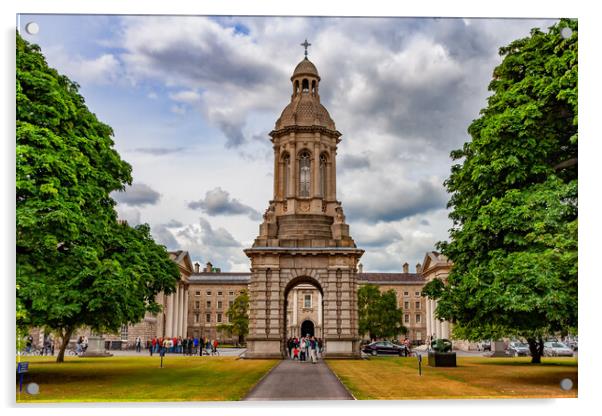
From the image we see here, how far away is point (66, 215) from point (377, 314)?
68.1 meters

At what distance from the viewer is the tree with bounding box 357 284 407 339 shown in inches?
3265

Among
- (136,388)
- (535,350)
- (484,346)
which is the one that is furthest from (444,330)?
(136,388)

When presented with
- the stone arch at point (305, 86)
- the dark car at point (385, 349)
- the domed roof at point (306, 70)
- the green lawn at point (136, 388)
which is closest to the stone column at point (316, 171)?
the stone arch at point (305, 86)

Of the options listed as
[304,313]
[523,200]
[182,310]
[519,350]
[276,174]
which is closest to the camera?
[523,200]

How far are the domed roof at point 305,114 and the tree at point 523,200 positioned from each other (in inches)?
1001

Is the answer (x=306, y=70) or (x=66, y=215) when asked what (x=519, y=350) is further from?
(x=66, y=215)

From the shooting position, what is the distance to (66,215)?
1848cm

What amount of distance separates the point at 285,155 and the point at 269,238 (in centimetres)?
667

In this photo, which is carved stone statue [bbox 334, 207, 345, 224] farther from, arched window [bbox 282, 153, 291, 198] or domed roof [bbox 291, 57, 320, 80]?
domed roof [bbox 291, 57, 320, 80]

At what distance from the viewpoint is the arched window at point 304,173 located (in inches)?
1919

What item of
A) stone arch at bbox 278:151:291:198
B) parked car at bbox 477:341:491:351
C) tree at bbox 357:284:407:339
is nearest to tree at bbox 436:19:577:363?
stone arch at bbox 278:151:291:198

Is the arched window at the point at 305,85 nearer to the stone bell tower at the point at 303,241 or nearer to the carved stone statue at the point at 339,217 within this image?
the stone bell tower at the point at 303,241

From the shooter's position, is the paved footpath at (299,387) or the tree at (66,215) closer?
the tree at (66,215)

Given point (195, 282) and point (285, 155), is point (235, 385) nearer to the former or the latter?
point (285, 155)
